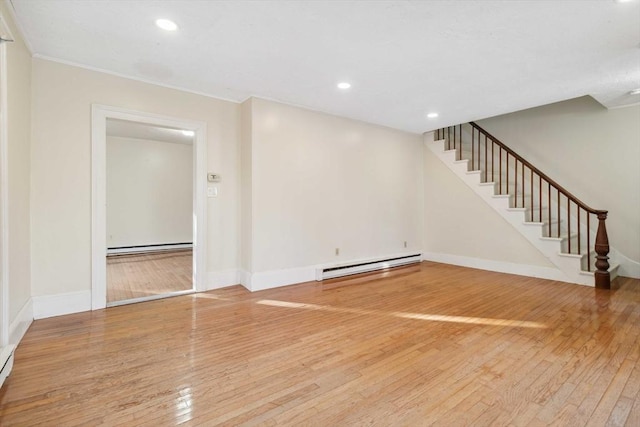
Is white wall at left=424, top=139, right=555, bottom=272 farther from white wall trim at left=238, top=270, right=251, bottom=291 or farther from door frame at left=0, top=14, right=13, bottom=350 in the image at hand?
door frame at left=0, top=14, right=13, bottom=350

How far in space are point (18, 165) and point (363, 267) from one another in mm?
4266

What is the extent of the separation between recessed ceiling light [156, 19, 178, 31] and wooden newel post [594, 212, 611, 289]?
5423 millimetres

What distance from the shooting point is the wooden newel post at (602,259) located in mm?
3926

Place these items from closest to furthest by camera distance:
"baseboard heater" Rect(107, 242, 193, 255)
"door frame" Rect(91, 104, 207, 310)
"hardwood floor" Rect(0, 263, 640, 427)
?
"hardwood floor" Rect(0, 263, 640, 427), "door frame" Rect(91, 104, 207, 310), "baseboard heater" Rect(107, 242, 193, 255)

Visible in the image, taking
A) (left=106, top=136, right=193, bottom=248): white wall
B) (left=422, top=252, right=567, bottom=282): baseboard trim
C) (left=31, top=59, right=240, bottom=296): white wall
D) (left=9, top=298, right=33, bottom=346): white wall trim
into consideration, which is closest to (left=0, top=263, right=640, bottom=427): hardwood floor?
(left=9, top=298, right=33, bottom=346): white wall trim

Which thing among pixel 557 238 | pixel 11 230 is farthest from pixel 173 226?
pixel 557 238

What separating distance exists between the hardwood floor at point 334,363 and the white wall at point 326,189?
1.02 metres

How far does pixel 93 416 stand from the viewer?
5.12 ft

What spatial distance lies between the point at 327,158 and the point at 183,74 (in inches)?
87.2

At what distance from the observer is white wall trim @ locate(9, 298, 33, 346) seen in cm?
225

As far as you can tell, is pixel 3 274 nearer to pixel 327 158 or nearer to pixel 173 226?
pixel 327 158

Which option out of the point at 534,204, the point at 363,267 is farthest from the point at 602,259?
the point at 363,267

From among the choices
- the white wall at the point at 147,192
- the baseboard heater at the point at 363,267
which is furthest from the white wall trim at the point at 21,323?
the white wall at the point at 147,192

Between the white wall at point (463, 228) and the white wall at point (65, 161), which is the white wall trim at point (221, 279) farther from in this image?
the white wall at point (463, 228)
